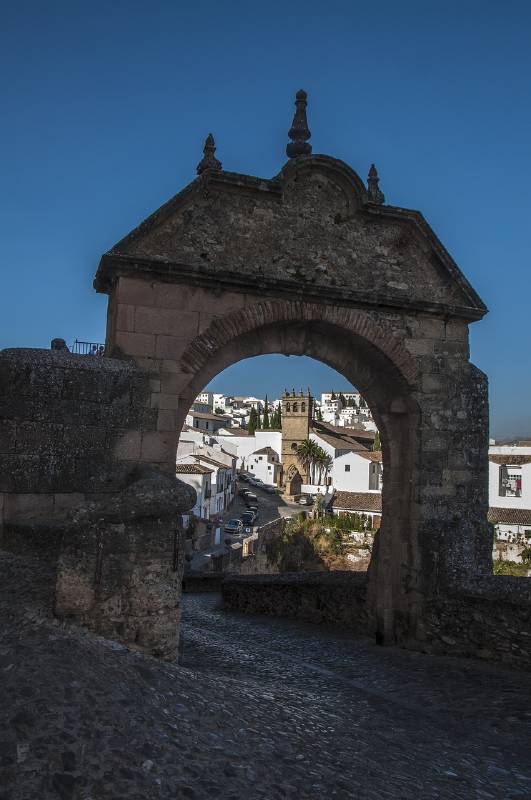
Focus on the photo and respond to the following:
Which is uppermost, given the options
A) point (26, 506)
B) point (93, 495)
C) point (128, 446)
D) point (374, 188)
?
point (374, 188)

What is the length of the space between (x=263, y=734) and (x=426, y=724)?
5.55 feet

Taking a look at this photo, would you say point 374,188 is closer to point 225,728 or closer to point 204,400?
point 225,728

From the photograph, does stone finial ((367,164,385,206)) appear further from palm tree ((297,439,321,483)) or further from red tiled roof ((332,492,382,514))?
palm tree ((297,439,321,483))

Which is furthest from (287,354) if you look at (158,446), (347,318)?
(158,446)

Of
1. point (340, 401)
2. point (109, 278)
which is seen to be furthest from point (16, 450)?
point (340, 401)

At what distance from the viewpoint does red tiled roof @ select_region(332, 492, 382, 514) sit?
40.2 metres

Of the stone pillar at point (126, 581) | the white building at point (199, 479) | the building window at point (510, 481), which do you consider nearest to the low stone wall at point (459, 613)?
the stone pillar at point (126, 581)

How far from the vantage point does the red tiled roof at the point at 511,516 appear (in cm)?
3416

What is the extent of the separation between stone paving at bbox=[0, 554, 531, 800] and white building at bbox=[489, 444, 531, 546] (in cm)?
3053

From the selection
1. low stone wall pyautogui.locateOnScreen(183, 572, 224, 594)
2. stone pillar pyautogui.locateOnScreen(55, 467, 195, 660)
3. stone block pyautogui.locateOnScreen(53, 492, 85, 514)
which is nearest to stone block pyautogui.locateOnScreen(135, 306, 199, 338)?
stone block pyautogui.locateOnScreen(53, 492, 85, 514)

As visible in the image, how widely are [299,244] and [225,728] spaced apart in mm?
5181

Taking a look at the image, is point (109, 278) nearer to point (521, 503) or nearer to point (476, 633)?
point (476, 633)

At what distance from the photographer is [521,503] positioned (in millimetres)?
35688

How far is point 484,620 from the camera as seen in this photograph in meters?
6.42
